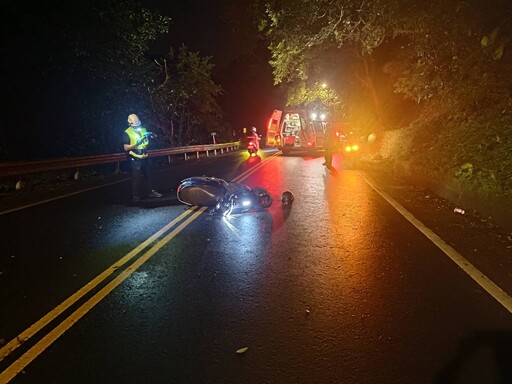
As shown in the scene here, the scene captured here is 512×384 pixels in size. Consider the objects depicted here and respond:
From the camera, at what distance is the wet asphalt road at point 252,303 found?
2996mm

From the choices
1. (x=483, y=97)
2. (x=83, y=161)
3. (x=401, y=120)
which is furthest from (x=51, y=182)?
(x=401, y=120)

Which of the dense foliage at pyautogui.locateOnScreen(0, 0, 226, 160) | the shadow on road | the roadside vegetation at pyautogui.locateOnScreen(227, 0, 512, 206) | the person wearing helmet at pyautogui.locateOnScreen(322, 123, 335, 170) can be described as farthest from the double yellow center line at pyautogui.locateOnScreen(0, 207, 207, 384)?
the dense foliage at pyautogui.locateOnScreen(0, 0, 226, 160)

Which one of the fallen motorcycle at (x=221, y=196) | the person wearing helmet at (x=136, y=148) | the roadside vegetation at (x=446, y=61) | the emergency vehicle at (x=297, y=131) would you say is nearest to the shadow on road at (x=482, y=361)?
the roadside vegetation at (x=446, y=61)

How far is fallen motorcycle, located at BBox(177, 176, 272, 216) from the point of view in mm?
8141

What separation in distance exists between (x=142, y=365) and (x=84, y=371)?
1.34 feet

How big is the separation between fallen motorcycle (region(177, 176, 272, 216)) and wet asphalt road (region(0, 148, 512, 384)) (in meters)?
0.70

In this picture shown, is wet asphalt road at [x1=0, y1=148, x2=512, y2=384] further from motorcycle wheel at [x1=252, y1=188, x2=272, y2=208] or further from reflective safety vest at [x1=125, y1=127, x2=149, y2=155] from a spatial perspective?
reflective safety vest at [x1=125, y1=127, x2=149, y2=155]

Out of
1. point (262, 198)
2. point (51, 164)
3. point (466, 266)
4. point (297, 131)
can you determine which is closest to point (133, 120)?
point (262, 198)

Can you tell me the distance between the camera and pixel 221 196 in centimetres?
821

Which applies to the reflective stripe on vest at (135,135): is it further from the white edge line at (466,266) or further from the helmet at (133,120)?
the white edge line at (466,266)

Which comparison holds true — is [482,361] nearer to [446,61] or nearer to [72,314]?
[72,314]

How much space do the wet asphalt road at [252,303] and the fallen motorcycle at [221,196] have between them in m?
0.70

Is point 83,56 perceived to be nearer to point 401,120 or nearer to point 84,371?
point 84,371

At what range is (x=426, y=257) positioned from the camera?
540 centimetres
